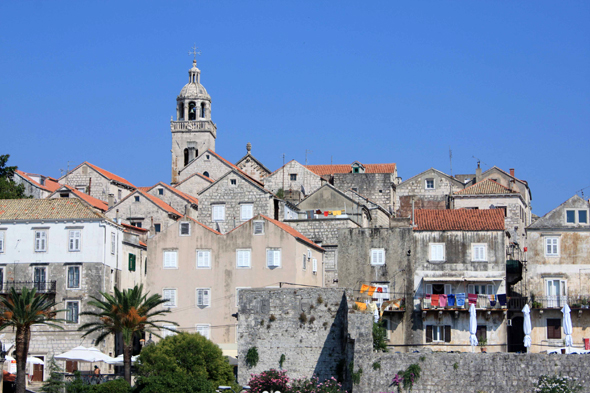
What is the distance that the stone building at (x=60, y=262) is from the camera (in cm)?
5772

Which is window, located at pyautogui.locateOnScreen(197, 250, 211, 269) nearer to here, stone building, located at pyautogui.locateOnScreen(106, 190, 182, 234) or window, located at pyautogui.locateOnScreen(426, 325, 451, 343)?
stone building, located at pyautogui.locateOnScreen(106, 190, 182, 234)

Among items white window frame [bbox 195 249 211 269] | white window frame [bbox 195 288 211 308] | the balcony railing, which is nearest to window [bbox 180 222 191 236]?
white window frame [bbox 195 249 211 269]

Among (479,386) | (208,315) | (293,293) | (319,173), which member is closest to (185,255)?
(208,315)

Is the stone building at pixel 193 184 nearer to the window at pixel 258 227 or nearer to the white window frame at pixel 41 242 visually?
the white window frame at pixel 41 242

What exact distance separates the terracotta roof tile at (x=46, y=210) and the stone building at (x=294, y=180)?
24.5 metres

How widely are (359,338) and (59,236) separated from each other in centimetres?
2286

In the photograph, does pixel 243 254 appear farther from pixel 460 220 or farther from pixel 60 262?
pixel 460 220

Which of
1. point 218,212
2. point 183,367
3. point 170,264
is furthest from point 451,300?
point 218,212

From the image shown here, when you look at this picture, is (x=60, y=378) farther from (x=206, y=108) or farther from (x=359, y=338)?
(x=206, y=108)

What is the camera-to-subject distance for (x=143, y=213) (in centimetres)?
7194

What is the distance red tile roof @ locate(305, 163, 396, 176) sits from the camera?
88.7 m

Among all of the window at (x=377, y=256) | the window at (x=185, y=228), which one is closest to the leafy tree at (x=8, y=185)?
the window at (x=185, y=228)

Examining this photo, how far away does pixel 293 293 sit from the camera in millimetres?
49281

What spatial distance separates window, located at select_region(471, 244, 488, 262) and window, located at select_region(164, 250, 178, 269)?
18.5 metres
